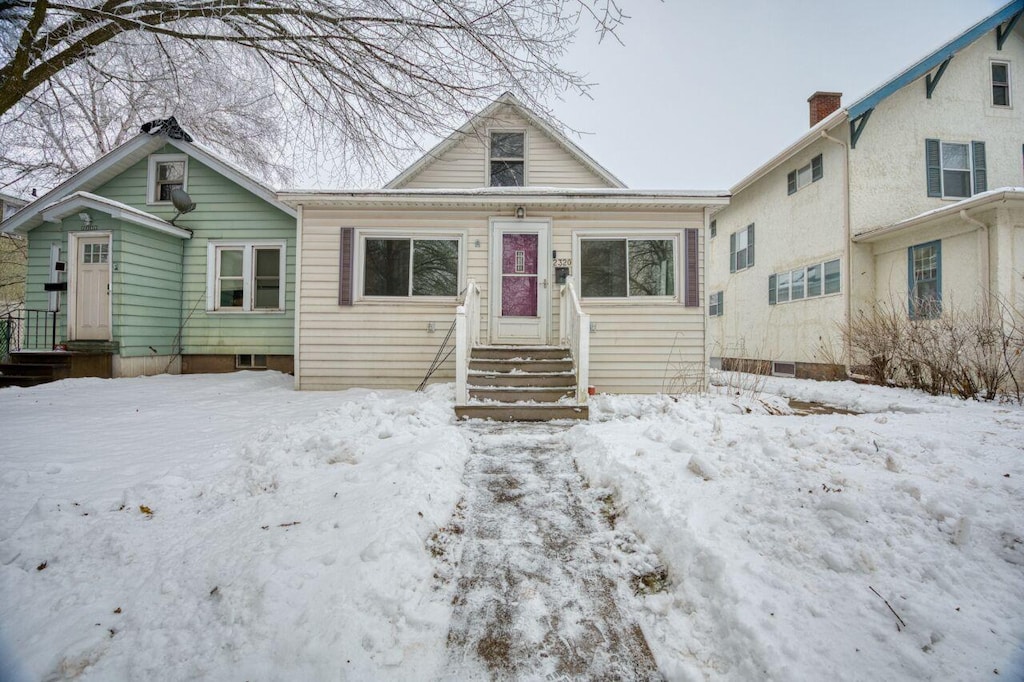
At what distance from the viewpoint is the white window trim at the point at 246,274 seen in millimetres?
8969

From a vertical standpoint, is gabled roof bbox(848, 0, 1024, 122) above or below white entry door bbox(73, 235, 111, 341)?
above

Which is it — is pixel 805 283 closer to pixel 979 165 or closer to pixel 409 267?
pixel 979 165

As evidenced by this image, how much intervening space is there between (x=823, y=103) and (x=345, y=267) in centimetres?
1360

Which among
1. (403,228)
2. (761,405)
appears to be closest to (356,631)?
(761,405)

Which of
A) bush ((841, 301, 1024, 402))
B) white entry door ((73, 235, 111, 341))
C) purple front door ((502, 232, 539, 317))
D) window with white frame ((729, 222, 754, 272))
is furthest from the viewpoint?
window with white frame ((729, 222, 754, 272))

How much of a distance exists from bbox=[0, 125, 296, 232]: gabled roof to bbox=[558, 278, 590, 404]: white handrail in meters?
6.09

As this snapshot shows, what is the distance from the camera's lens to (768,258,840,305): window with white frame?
9914 mm

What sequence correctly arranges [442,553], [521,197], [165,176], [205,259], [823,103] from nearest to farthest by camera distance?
[442,553]
[521,197]
[205,259]
[165,176]
[823,103]

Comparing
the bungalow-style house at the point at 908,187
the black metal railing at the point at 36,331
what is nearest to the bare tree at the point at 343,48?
the black metal railing at the point at 36,331

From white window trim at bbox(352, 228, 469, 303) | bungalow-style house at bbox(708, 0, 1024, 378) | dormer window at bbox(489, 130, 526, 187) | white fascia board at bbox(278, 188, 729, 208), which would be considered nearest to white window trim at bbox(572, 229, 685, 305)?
white fascia board at bbox(278, 188, 729, 208)

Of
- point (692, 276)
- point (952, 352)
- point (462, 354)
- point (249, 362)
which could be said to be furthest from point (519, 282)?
point (952, 352)

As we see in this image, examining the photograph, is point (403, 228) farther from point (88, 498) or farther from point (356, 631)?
point (356, 631)

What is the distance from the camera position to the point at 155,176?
30.5ft

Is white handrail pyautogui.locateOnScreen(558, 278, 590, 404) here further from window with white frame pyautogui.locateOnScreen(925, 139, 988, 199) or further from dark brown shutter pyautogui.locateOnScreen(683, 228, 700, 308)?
window with white frame pyautogui.locateOnScreen(925, 139, 988, 199)
